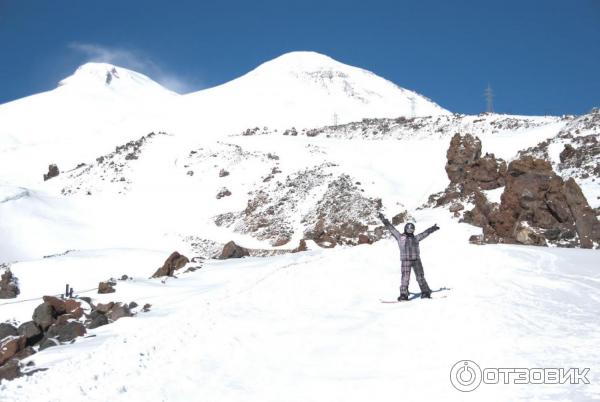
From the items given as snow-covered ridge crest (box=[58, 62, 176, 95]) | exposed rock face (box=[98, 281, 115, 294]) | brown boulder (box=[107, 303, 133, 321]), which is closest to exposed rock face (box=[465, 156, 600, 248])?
exposed rock face (box=[98, 281, 115, 294])

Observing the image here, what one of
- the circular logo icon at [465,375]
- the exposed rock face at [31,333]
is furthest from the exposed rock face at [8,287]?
the circular logo icon at [465,375]

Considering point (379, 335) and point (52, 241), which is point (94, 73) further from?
point (379, 335)

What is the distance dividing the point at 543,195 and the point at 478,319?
1650 cm

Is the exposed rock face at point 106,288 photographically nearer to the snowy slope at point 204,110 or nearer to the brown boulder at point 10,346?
the brown boulder at point 10,346

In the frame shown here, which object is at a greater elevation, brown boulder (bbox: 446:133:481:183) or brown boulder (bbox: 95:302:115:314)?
brown boulder (bbox: 446:133:481:183)

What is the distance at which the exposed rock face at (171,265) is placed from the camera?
19.7 metres

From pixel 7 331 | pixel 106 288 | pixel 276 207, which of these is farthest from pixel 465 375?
pixel 276 207

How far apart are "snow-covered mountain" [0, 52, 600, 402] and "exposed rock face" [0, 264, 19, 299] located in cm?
44

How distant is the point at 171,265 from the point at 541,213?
15.4 metres

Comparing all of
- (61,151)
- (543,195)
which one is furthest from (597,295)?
(61,151)

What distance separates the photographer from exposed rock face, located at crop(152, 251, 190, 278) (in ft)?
64.7

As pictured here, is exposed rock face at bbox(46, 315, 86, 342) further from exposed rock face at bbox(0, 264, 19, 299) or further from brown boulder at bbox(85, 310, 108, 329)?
exposed rock face at bbox(0, 264, 19, 299)

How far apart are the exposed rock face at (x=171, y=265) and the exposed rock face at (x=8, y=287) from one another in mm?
5270

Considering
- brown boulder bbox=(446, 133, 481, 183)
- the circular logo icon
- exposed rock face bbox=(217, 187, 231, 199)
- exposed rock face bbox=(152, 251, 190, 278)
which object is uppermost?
brown boulder bbox=(446, 133, 481, 183)
